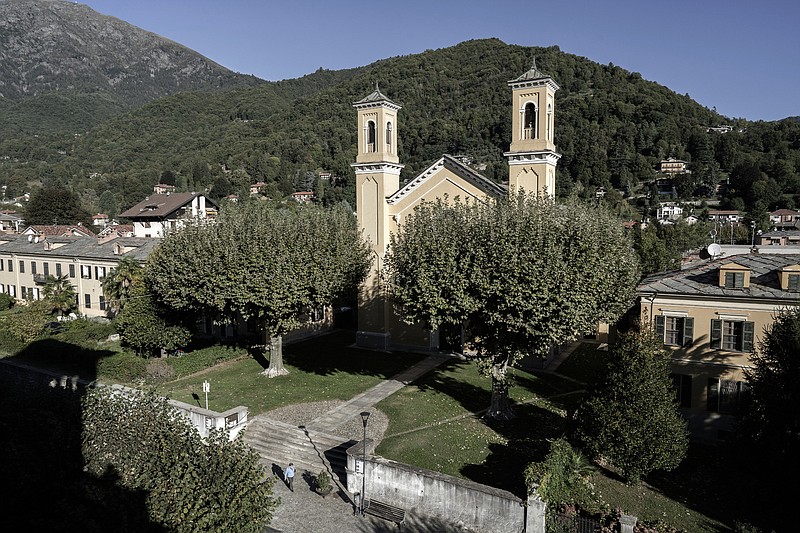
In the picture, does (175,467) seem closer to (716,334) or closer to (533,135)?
(716,334)

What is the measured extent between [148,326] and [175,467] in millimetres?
23984

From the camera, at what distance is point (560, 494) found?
1634cm

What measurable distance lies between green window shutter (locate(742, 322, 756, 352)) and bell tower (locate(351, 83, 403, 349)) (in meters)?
21.0

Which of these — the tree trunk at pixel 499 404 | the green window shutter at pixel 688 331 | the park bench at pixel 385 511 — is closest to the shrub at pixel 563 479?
the park bench at pixel 385 511

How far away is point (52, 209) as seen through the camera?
9512 cm

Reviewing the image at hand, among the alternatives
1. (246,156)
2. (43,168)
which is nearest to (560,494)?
(246,156)

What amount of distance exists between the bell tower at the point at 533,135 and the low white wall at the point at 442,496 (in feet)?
59.8

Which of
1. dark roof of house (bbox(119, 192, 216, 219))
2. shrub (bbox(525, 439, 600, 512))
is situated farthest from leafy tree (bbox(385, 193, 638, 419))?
dark roof of house (bbox(119, 192, 216, 219))

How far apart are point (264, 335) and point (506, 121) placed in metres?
156

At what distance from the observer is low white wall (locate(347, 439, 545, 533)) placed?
52.4 ft

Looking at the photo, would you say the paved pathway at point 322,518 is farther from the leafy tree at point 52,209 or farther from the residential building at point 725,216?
the residential building at point 725,216

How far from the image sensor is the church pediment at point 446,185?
33562mm

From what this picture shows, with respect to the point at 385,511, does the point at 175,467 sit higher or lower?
higher

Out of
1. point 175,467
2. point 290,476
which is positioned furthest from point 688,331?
point 175,467
